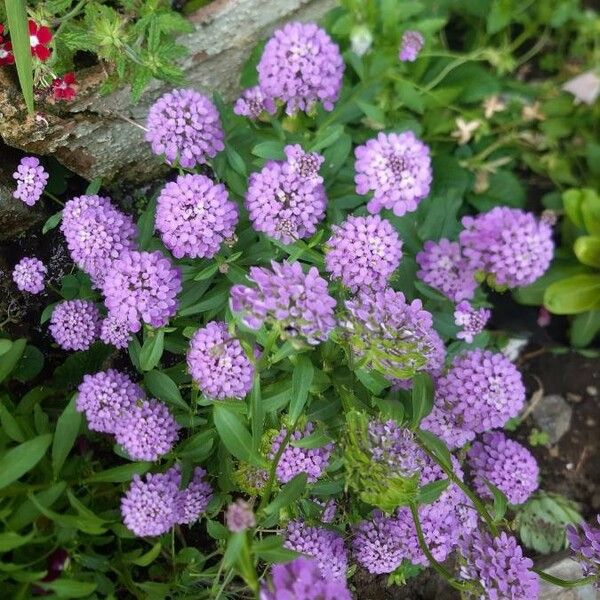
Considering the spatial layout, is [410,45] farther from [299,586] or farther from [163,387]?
[299,586]

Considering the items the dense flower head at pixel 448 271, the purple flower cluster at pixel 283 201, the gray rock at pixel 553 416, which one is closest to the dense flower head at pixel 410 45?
the dense flower head at pixel 448 271

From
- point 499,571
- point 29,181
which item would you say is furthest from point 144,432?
point 499,571

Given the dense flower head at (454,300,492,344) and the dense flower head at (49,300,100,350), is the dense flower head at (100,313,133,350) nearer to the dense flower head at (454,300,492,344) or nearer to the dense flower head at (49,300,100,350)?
the dense flower head at (49,300,100,350)

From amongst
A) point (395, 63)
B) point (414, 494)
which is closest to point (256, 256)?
point (414, 494)

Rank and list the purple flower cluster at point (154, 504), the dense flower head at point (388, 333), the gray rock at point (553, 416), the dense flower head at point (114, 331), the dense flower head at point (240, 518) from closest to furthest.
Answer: the dense flower head at point (240, 518) < the dense flower head at point (388, 333) < the purple flower cluster at point (154, 504) < the dense flower head at point (114, 331) < the gray rock at point (553, 416)

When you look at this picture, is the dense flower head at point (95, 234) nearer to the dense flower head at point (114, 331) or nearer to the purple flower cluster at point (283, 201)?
the dense flower head at point (114, 331)

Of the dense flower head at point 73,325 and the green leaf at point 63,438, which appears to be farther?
the dense flower head at point 73,325

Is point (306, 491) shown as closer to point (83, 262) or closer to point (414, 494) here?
point (414, 494)

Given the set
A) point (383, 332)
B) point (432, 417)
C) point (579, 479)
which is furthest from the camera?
point (579, 479)
